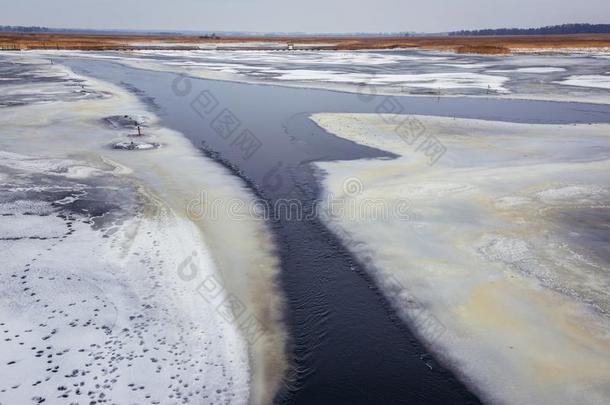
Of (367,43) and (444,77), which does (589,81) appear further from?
(367,43)

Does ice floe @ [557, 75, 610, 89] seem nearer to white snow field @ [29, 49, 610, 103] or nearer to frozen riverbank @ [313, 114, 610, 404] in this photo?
white snow field @ [29, 49, 610, 103]

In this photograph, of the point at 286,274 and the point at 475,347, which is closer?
the point at 475,347

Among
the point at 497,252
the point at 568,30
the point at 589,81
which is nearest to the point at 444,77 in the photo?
the point at 589,81

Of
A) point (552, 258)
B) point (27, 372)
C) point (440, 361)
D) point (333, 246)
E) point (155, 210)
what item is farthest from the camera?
point (155, 210)

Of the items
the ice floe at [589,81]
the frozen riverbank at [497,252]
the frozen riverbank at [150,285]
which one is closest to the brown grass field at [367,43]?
the ice floe at [589,81]

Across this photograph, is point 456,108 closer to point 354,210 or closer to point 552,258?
point 354,210

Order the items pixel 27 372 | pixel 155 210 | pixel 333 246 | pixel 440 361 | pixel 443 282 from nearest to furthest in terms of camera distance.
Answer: pixel 27 372 → pixel 440 361 → pixel 443 282 → pixel 333 246 → pixel 155 210

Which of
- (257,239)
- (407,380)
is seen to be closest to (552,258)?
(407,380)
